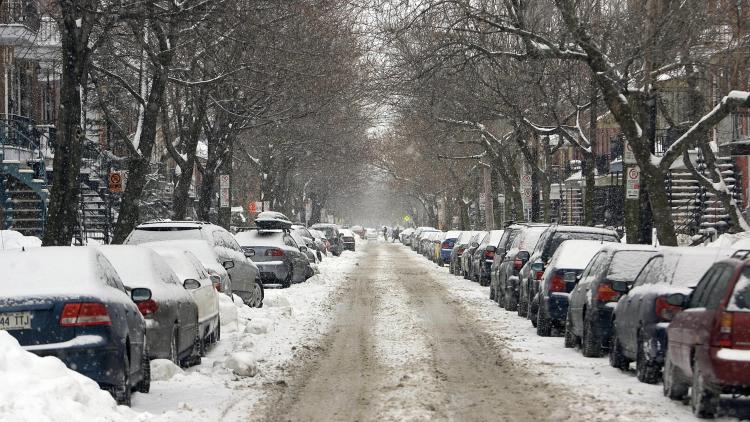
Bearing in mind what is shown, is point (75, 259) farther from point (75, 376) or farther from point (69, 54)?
point (69, 54)

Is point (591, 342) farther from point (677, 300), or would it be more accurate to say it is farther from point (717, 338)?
point (717, 338)

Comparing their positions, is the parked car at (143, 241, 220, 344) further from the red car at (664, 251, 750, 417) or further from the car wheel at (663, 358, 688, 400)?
the red car at (664, 251, 750, 417)

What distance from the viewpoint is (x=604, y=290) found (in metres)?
15.0

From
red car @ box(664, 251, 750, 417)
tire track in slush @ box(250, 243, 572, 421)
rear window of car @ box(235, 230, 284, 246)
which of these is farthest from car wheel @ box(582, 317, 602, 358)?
rear window of car @ box(235, 230, 284, 246)

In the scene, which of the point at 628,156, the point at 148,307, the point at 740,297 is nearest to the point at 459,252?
the point at 628,156

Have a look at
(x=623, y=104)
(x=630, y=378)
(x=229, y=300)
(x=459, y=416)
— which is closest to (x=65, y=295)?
(x=459, y=416)

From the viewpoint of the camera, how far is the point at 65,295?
10.1 m

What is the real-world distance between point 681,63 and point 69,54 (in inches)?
433

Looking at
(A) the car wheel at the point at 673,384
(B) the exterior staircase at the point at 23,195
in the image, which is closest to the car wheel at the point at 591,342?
(A) the car wheel at the point at 673,384

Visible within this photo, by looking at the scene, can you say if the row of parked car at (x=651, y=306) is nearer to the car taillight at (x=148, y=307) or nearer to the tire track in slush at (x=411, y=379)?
the tire track in slush at (x=411, y=379)

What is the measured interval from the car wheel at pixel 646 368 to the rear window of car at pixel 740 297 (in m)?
2.88

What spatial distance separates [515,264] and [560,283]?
5.56 meters

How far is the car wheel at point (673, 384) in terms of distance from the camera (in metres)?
11.2

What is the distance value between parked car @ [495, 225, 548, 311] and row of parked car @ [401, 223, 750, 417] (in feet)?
0.25
